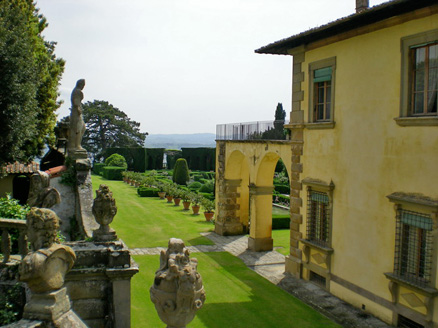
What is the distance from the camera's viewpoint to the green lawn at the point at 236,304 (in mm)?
11336

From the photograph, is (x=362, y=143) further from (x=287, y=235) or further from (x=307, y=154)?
(x=287, y=235)

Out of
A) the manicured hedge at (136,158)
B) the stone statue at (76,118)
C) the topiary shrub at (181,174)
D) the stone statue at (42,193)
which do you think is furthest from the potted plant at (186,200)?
the manicured hedge at (136,158)

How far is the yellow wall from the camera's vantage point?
10.5 meters

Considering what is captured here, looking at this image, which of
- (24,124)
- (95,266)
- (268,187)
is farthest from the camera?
(268,187)

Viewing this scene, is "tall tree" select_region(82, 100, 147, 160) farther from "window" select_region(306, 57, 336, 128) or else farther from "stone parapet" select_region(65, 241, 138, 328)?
"stone parapet" select_region(65, 241, 138, 328)

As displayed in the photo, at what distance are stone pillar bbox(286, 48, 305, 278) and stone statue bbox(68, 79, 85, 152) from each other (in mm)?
7170

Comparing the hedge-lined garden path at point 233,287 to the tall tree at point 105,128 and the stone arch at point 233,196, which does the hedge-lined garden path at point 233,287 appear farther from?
the tall tree at point 105,128

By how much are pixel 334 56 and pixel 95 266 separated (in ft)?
31.8

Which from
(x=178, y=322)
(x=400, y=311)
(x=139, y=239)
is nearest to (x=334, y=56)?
(x=400, y=311)

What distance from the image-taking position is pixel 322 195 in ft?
45.8

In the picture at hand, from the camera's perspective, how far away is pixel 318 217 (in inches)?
558

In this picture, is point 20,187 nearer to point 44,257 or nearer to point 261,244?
point 261,244

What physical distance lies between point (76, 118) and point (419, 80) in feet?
30.6

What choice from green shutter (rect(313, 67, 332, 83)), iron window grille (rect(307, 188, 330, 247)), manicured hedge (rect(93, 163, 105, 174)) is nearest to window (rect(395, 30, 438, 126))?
green shutter (rect(313, 67, 332, 83))
